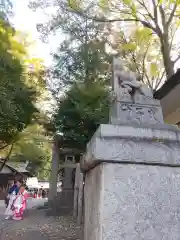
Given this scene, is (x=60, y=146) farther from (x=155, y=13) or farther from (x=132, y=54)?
(x=155, y=13)

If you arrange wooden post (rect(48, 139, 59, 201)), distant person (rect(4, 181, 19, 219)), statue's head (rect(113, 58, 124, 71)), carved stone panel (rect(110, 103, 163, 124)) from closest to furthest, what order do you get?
1. carved stone panel (rect(110, 103, 163, 124))
2. statue's head (rect(113, 58, 124, 71))
3. distant person (rect(4, 181, 19, 219))
4. wooden post (rect(48, 139, 59, 201))

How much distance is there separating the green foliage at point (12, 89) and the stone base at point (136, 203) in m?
8.00

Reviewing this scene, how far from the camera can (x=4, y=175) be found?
26.3 m

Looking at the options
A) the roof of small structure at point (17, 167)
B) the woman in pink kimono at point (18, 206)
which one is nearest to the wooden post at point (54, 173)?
the woman in pink kimono at point (18, 206)

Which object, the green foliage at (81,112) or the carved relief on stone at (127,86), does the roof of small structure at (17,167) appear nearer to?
→ the green foliage at (81,112)

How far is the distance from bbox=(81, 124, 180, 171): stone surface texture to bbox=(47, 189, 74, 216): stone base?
12.3 metres

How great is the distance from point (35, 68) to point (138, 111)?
12.9m

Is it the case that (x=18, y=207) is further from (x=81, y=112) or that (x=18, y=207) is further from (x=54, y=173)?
(x=81, y=112)

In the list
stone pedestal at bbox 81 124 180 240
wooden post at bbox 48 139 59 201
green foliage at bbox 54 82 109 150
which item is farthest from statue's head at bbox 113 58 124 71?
wooden post at bbox 48 139 59 201

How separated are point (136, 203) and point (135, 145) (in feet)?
1.59

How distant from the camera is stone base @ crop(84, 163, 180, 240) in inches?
84.0

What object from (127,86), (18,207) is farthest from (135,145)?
(18,207)

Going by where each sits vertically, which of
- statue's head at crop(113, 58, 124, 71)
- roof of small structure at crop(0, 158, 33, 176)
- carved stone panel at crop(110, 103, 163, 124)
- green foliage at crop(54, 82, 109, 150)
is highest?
green foliage at crop(54, 82, 109, 150)

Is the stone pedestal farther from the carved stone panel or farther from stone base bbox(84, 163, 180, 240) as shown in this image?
the carved stone panel
